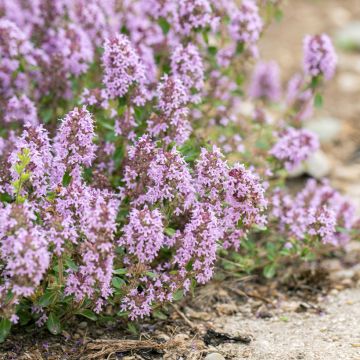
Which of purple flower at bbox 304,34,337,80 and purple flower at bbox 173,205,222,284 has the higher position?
purple flower at bbox 304,34,337,80

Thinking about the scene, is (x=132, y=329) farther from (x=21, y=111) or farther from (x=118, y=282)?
(x=21, y=111)

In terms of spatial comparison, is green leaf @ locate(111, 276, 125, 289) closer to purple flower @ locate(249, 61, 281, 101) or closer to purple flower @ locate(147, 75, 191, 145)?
purple flower @ locate(147, 75, 191, 145)

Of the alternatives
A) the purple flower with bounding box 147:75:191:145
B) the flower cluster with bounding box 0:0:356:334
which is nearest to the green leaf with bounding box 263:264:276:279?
the flower cluster with bounding box 0:0:356:334

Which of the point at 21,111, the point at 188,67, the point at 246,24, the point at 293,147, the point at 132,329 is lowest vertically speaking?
the point at 132,329

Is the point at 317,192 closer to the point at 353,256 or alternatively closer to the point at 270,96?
the point at 353,256

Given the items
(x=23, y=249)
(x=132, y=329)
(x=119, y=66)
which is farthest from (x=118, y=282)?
(x=119, y=66)

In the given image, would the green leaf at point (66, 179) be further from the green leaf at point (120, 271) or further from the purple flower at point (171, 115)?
the purple flower at point (171, 115)
